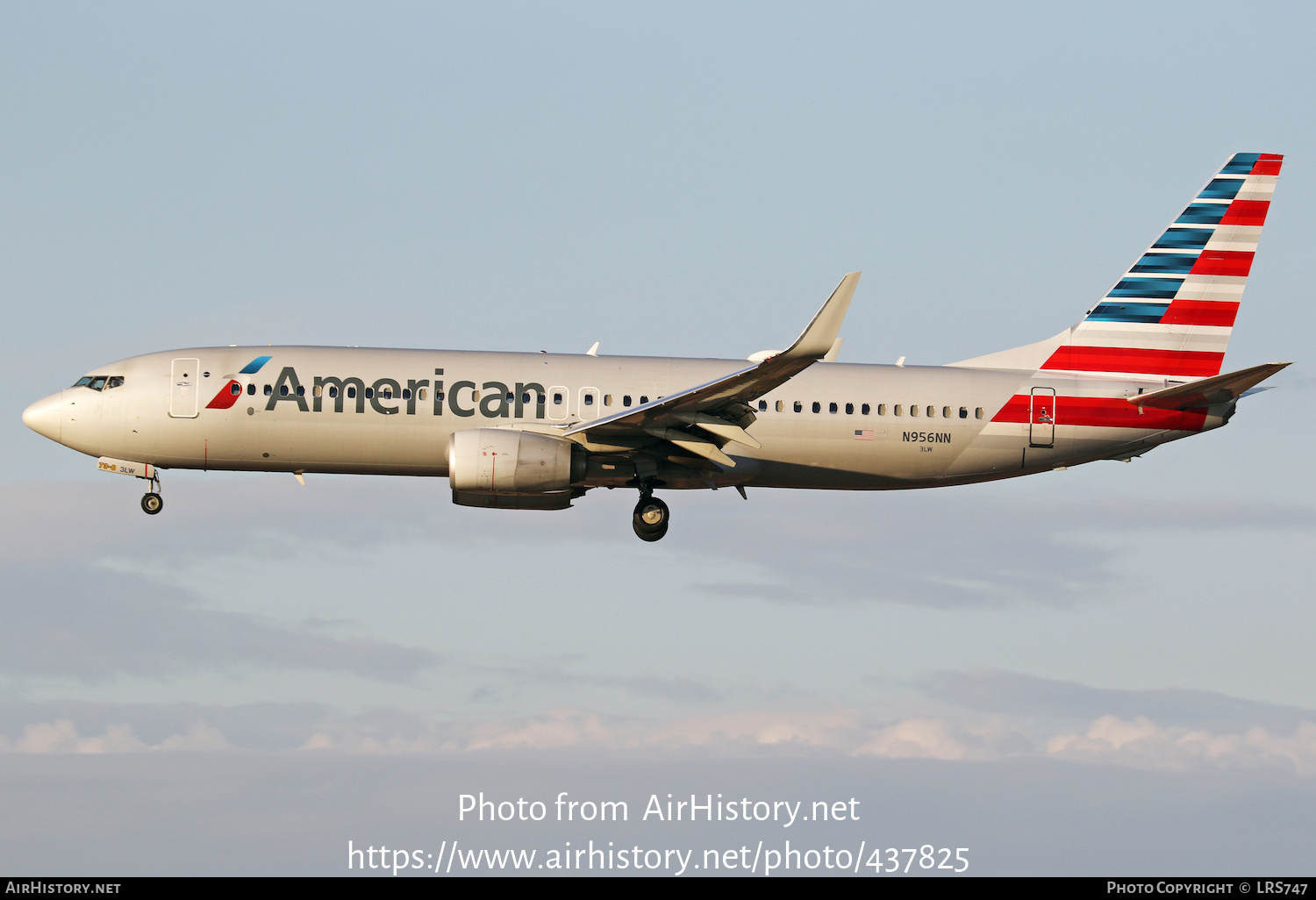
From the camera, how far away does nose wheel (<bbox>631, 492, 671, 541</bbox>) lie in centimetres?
3169

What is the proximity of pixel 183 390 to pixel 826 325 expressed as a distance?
48.9 feet

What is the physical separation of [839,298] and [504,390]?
8968 mm

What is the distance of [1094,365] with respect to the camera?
3450cm

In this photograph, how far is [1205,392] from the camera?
3216cm

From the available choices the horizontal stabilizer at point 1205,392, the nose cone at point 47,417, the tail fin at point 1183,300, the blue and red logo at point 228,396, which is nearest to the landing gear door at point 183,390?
the blue and red logo at point 228,396

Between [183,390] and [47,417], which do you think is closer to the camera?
[183,390]

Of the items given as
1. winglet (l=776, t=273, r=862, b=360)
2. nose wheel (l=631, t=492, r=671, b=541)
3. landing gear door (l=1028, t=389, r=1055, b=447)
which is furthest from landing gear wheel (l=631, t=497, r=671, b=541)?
landing gear door (l=1028, t=389, r=1055, b=447)

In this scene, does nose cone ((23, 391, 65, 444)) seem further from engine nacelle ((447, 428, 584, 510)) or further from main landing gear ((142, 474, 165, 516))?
engine nacelle ((447, 428, 584, 510))

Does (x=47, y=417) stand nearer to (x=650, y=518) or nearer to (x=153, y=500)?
(x=153, y=500)

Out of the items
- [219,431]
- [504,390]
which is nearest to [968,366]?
[504,390]

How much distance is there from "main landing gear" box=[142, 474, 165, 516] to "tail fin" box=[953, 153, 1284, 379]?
19510 millimetres

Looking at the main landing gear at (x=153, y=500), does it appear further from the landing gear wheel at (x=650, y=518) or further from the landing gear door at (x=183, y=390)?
the landing gear wheel at (x=650, y=518)

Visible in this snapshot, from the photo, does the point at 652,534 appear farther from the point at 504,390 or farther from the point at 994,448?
the point at 994,448

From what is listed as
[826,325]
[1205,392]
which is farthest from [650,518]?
[1205,392]
